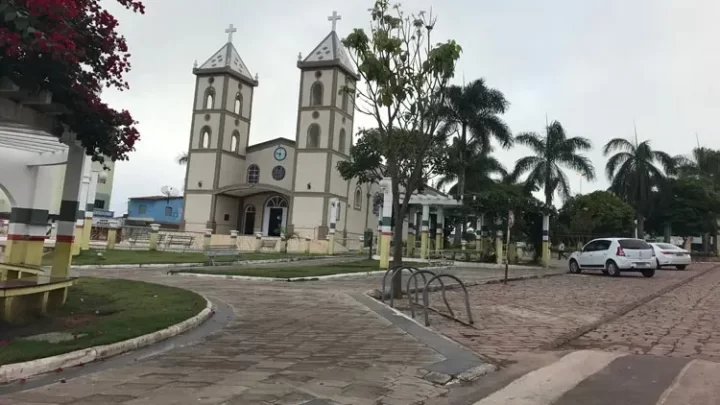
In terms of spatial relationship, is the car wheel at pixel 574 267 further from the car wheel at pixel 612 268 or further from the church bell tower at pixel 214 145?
the church bell tower at pixel 214 145

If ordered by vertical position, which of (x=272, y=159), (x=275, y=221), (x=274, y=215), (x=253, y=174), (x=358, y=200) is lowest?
(x=275, y=221)

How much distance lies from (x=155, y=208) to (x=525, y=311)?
59.9 m

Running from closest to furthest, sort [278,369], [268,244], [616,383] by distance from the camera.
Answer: [616,383] → [278,369] → [268,244]

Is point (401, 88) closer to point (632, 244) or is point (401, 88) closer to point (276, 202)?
point (632, 244)

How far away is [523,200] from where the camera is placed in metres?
28.4

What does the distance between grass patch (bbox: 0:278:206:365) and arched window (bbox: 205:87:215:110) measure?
1363 inches

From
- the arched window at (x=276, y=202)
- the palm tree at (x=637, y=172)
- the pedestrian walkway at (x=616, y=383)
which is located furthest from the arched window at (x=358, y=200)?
the pedestrian walkway at (x=616, y=383)

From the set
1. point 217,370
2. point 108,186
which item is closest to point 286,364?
point 217,370

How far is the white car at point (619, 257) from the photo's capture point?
21188mm

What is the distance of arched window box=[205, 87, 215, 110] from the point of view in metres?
45.2

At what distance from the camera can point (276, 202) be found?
4553 cm

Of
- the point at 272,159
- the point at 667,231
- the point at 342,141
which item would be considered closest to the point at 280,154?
the point at 272,159

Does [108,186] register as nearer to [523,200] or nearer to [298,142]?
[298,142]

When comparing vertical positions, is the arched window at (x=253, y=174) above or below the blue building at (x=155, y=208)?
above
